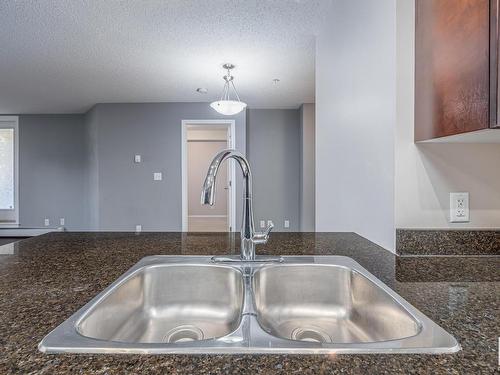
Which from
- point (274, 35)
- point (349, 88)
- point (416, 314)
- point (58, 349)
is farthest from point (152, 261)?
point (274, 35)

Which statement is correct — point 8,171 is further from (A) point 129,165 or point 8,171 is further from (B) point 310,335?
(B) point 310,335

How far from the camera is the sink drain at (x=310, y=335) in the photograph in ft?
2.59

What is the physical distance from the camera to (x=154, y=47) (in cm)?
281

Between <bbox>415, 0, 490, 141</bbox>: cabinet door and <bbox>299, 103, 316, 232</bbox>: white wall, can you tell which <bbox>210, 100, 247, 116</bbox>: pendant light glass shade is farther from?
<bbox>415, 0, 490, 141</bbox>: cabinet door

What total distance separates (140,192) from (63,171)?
1.92 meters

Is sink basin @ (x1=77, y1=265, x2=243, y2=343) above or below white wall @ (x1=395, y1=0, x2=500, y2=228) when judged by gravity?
below

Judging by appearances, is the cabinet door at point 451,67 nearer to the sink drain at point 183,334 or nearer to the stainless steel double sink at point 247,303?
the stainless steel double sink at point 247,303

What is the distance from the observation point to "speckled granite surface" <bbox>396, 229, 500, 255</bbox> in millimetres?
1012

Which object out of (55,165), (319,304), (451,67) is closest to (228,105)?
(451,67)

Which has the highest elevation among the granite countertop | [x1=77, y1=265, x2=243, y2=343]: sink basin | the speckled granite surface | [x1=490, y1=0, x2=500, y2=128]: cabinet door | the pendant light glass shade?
the pendant light glass shade

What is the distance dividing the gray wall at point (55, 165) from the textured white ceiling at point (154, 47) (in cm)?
114

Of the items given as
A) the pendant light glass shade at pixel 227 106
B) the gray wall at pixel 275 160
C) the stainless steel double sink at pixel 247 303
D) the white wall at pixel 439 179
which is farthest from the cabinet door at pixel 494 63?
the gray wall at pixel 275 160

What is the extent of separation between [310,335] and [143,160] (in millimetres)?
4520

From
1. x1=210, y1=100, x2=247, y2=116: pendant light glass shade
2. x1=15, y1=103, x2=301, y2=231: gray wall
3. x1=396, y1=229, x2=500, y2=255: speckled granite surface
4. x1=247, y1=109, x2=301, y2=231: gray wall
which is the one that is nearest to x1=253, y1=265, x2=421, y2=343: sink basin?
x1=396, y1=229, x2=500, y2=255: speckled granite surface
